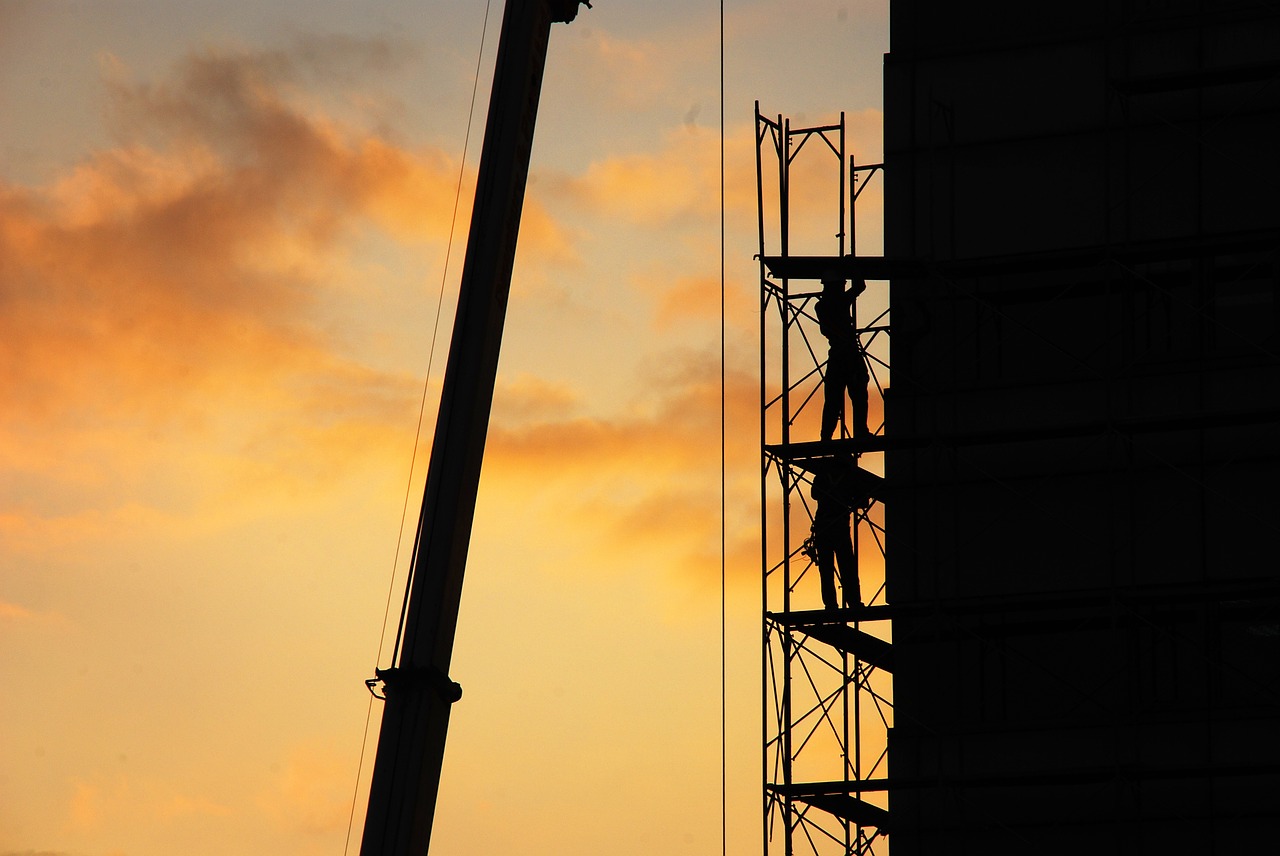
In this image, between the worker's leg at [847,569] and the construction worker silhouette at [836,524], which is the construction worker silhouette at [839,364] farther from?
the worker's leg at [847,569]

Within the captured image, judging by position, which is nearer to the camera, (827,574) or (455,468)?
(455,468)

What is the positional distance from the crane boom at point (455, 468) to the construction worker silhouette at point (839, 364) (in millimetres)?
5793

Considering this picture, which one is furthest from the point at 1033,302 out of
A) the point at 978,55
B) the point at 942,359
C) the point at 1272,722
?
the point at 1272,722

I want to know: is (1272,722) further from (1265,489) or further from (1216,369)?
(1216,369)

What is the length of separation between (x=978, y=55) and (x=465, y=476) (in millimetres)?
12476

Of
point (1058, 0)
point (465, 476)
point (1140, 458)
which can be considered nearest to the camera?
point (465, 476)

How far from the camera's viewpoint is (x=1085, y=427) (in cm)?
2658

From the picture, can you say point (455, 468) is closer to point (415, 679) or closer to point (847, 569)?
point (415, 679)

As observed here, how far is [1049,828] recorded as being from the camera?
26.7 meters

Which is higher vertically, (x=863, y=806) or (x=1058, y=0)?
(x=1058, y=0)

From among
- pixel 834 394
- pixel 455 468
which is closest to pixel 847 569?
pixel 834 394

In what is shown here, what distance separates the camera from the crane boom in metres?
21.3

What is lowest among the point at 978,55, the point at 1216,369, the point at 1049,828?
the point at 1049,828

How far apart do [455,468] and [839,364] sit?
8228 millimetres
